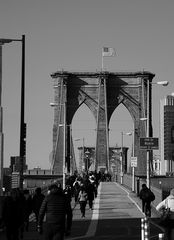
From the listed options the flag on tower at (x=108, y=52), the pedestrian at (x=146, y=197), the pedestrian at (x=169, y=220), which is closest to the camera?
the pedestrian at (x=169, y=220)

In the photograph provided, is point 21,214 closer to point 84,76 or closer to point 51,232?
point 51,232

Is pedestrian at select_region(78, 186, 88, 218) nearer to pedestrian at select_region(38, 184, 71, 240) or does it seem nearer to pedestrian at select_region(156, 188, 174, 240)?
pedestrian at select_region(156, 188, 174, 240)

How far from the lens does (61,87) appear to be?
136m

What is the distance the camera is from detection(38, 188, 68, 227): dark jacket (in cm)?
1414

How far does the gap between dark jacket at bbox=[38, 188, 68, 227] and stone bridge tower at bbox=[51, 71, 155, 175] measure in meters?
120

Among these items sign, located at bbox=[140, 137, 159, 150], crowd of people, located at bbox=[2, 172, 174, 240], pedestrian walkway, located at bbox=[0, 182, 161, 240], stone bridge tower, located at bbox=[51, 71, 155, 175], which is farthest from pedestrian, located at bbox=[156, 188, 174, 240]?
stone bridge tower, located at bbox=[51, 71, 155, 175]

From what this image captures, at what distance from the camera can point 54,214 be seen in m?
14.2

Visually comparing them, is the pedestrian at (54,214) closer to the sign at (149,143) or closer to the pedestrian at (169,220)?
the pedestrian at (169,220)

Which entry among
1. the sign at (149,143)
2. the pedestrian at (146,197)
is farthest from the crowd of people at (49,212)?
the sign at (149,143)

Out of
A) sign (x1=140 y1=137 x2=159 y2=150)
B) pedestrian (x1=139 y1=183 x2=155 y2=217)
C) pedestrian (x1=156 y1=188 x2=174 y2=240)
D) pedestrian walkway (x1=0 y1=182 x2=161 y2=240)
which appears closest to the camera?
pedestrian (x1=156 y1=188 x2=174 y2=240)

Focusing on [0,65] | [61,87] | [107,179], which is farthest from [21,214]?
[61,87]

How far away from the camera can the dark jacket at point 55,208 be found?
1414 cm

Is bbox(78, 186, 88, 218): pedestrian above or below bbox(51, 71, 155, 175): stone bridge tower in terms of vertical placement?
below

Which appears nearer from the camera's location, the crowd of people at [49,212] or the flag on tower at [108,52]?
the crowd of people at [49,212]
